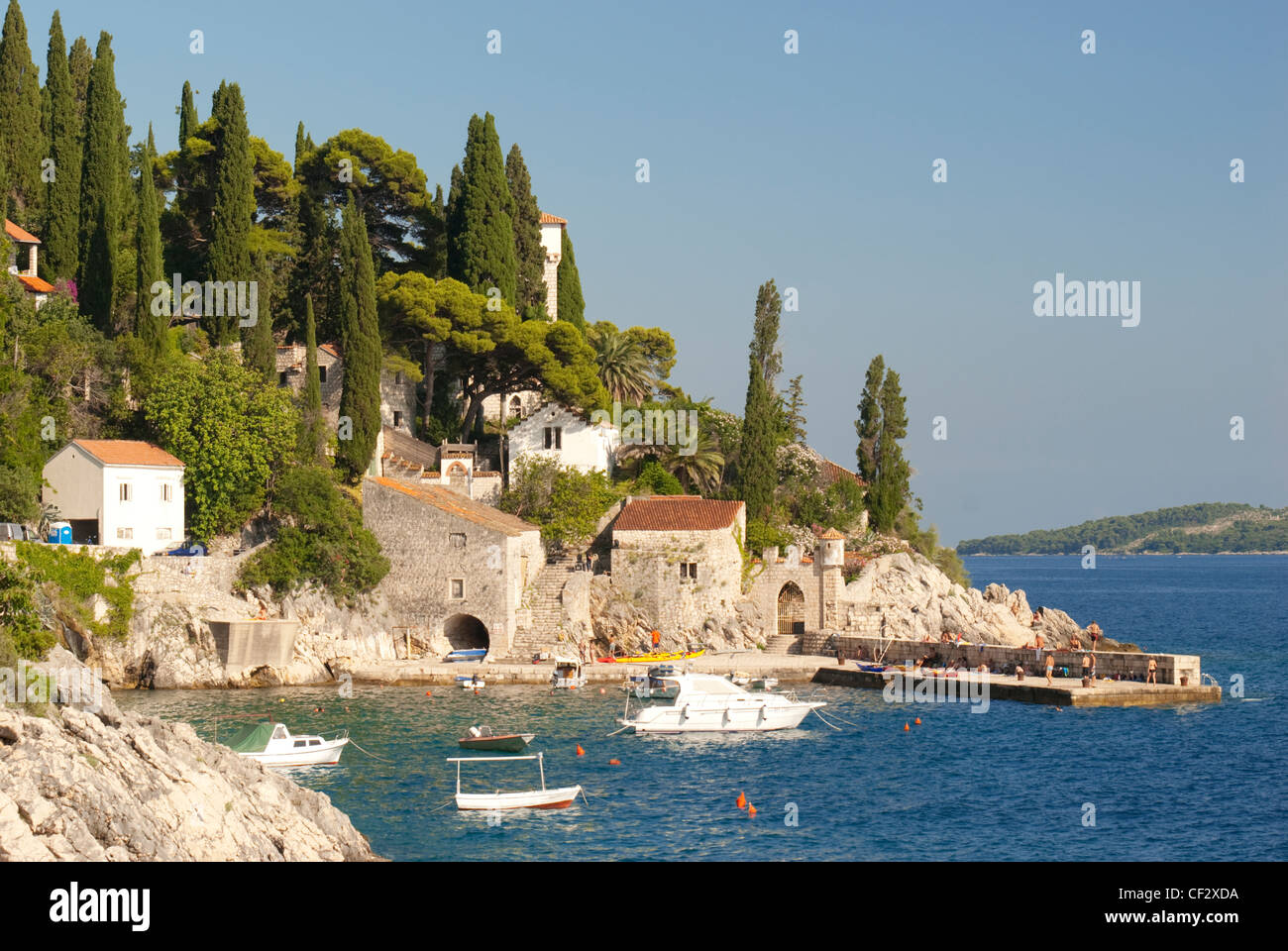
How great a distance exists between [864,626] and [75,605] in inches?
1254

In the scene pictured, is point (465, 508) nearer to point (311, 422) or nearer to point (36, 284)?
point (311, 422)

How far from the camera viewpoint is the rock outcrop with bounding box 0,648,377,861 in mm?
18281

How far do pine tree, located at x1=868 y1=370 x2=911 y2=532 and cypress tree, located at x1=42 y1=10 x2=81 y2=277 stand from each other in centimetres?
3900

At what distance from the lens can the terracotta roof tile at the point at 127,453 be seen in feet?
161

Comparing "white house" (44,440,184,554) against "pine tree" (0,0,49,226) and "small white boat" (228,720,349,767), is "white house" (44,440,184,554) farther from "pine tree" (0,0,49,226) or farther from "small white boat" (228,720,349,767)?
"small white boat" (228,720,349,767)

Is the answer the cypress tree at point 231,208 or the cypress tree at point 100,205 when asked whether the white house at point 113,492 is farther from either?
the cypress tree at point 231,208

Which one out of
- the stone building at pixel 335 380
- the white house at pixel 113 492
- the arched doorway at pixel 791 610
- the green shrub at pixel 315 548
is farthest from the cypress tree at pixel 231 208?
the arched doorway at pixel 791 610

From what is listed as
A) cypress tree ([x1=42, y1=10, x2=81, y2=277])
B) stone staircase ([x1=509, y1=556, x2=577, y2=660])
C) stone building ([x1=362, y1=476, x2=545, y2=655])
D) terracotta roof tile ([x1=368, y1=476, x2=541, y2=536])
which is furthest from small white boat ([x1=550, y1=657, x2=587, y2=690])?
cypress tree ([x1=42, y1=10, x2=81, y2=277])

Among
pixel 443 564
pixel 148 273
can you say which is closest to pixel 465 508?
pixel 443 564

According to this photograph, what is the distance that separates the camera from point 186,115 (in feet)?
215

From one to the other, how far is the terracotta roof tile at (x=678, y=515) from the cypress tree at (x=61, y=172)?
2648cm

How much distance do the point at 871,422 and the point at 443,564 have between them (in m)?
25.9
